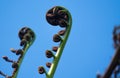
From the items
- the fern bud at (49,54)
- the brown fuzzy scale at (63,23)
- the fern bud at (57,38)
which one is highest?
the brown fuzzy scale at (63,23)

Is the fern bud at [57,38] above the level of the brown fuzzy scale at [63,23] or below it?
below

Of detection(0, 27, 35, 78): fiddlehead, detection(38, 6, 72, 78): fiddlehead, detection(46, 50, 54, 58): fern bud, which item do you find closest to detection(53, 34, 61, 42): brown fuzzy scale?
detection(38, 6, 72, 78): fiddlehead

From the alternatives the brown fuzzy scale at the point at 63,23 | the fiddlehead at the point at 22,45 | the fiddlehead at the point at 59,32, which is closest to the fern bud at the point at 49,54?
the fiddlehead at the point at 59,32

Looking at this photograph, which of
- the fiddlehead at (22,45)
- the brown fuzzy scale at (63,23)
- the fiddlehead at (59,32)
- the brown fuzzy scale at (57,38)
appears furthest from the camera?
the fiddlehead at (22,45)

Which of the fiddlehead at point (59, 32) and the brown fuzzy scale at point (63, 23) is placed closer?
the fiddlehead at point (59, 32)

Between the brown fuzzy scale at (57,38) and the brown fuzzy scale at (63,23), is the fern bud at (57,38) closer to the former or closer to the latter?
the brown fuzzy scale at (57,38)

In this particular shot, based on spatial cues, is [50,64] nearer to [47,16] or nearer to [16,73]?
[47,16]

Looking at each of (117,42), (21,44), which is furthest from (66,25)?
(117,42)

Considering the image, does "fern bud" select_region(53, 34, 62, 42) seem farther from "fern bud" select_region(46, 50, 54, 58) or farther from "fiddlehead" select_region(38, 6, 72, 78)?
"fern bud" select_region(46, 50, 54, 58)
